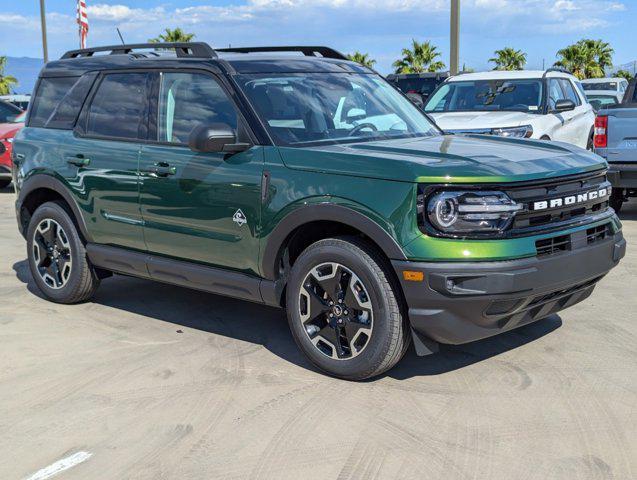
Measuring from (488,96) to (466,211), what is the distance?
24.1ft

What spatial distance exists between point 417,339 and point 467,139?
60.0 inches

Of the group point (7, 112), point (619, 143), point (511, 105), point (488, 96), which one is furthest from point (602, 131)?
point (7, 112)

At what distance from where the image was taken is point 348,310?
448cm

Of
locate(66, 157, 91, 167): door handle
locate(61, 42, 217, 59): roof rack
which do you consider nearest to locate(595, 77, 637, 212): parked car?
locate(61, 42, 217, 59): roof rack

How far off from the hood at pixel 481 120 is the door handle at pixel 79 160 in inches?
200

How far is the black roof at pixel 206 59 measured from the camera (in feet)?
17.4

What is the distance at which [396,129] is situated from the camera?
5.47 m


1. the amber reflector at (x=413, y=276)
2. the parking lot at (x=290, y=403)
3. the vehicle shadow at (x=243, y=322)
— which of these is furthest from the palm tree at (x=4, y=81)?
the amber reflector at (x=413, y=276)

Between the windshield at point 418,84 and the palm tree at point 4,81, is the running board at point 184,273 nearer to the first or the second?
the windshield at point 418,84

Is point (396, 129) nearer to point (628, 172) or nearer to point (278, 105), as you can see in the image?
point (278, 105)

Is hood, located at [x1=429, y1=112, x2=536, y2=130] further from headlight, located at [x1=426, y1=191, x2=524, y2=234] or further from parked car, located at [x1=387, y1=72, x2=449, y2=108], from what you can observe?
parked car, located at [x1=387, y1=72, x2=449, y2=108]

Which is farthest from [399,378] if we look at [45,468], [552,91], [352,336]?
[552,91]

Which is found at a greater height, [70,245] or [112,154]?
[112,154]

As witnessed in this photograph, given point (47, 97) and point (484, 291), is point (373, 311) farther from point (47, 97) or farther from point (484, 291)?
point (47, 97)
